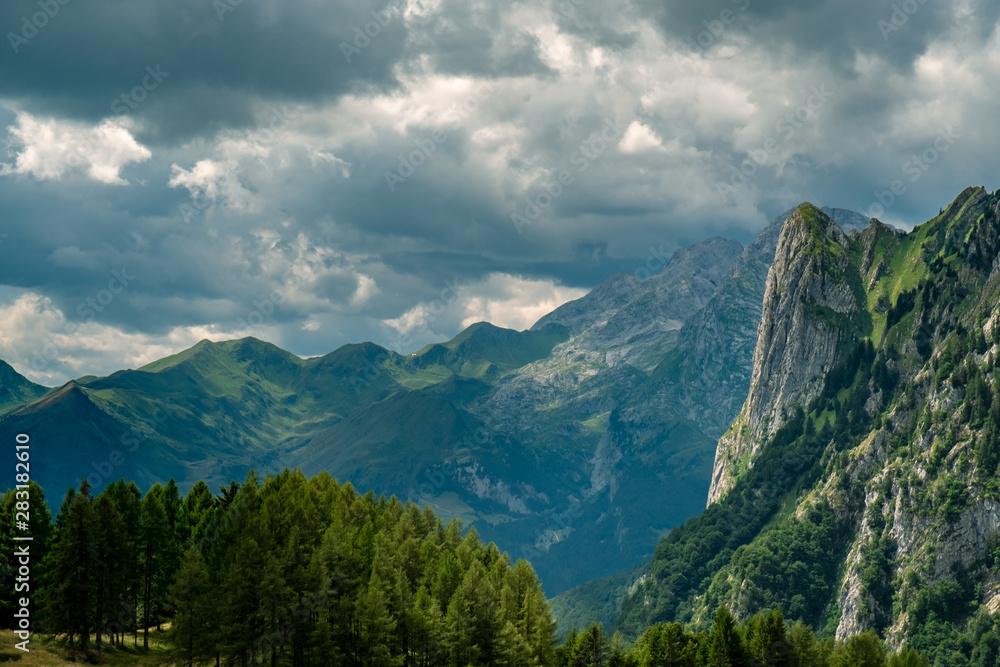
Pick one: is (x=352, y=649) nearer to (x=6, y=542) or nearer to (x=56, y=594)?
(x=56, y=594)

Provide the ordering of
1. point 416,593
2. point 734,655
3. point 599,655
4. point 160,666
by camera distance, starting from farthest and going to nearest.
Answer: point 734,655
point 599,655
point 416,593
point 160,666

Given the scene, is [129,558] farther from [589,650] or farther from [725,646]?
[725,646]

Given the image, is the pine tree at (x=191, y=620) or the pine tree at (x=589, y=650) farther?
the pine tree at (x=589, y=650)

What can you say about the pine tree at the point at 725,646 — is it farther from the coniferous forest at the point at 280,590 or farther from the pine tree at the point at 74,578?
the pine tree at the point at 74,578

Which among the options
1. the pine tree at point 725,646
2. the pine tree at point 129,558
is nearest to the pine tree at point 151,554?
the pine tree at point 129,558

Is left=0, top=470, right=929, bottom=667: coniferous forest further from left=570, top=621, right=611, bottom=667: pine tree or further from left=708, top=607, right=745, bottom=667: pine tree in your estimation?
left=708, top=607, right=745, bottom=667: pine tree

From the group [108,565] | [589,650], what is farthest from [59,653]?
[589,650]

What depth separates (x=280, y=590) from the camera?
110125 mm

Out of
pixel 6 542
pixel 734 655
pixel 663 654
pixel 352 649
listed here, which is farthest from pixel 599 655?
pixel 6 542

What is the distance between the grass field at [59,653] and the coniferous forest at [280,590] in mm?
829

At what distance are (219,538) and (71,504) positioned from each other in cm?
2036

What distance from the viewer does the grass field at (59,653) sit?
104m

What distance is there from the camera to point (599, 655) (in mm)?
136375

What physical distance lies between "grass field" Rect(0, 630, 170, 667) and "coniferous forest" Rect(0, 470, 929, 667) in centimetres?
83
